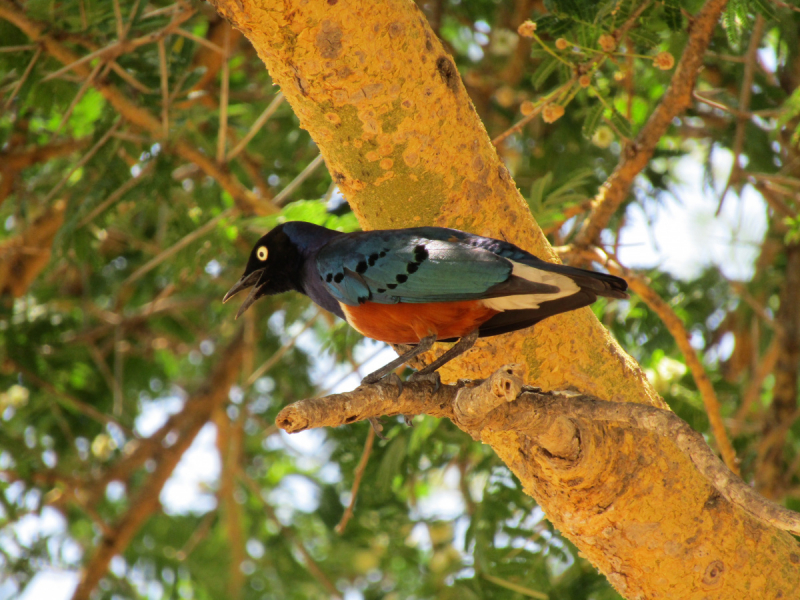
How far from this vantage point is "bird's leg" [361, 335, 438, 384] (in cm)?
301

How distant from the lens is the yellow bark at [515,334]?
296cm

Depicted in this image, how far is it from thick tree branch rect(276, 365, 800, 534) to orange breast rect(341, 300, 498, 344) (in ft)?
0.77

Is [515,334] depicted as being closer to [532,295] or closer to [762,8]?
[532,295]

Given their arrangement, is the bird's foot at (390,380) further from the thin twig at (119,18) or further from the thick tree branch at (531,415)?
the thin twig at (119,18)

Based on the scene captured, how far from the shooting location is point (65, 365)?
606 centimetres

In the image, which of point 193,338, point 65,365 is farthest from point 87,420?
point 193,338

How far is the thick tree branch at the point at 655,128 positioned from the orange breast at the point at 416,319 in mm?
1086

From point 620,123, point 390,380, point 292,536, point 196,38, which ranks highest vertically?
point 196,38

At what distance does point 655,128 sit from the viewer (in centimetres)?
378

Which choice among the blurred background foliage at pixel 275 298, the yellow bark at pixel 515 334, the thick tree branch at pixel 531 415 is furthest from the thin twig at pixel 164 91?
the thick tree branch at pixel 531 415

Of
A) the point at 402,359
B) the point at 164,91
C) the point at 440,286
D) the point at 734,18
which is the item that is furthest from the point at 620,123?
the point at 164,91

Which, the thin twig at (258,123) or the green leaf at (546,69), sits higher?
the green leaf at (546,69)

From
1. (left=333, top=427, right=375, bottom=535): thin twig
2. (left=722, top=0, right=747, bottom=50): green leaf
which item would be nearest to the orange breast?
(left=333, top=427, right=375, bottom=535): thin twig

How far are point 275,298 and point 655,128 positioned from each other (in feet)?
11.7
